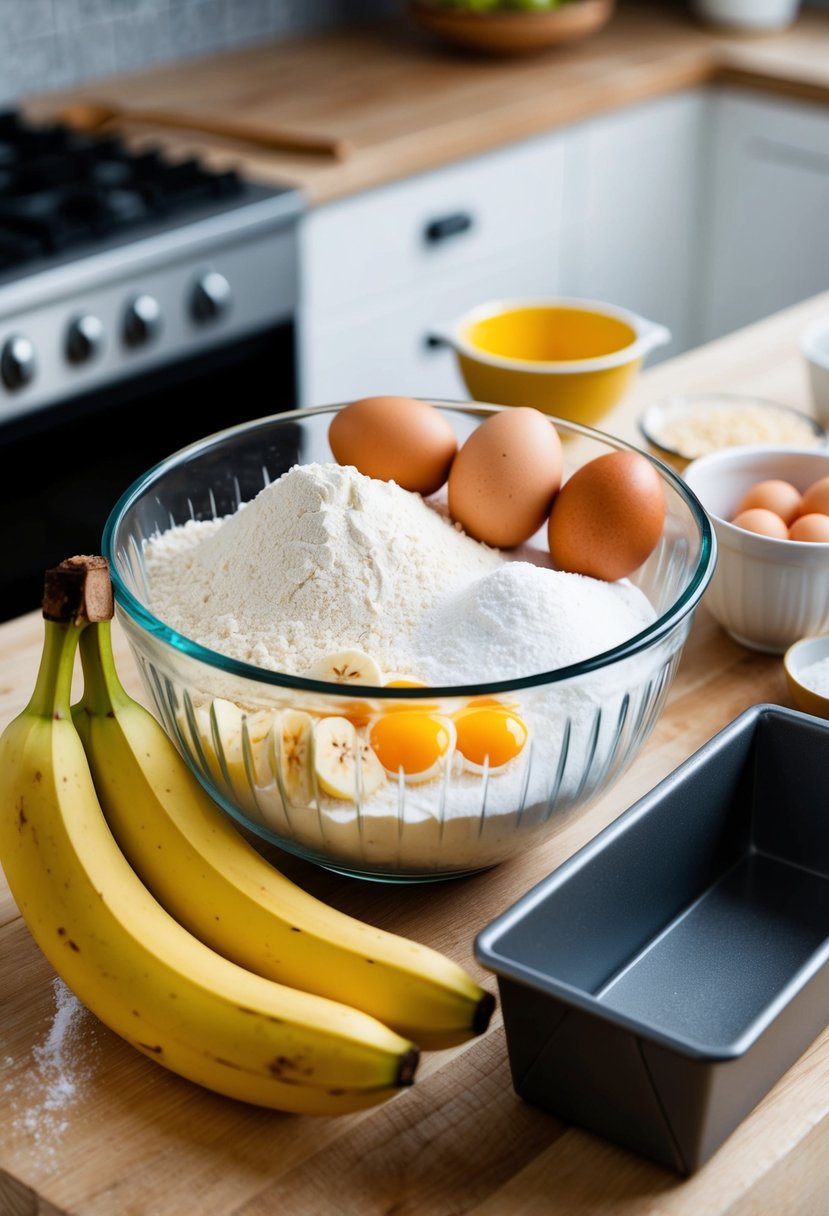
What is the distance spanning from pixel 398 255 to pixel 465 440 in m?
1.36

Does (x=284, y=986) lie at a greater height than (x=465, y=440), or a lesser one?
lesser

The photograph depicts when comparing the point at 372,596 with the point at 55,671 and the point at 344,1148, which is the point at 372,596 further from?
the point at 344,1148

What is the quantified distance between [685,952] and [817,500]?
41 cm

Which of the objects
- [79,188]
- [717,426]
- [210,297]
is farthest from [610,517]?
[79,188]

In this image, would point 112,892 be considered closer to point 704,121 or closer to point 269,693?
point 269,693

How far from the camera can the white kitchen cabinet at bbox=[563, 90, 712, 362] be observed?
2566 millimetres

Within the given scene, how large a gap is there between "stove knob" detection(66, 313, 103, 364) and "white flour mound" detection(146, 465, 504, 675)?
955 millimetres

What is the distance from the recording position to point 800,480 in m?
1.11

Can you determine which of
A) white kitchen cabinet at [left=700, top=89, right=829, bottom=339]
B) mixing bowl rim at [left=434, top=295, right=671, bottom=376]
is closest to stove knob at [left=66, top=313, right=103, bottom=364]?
mixing bowl rim at [left=434, top=295, right=671, bottom=376]

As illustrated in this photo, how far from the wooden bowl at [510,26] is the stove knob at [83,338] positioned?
3.80 ft

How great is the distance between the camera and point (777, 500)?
1046 mm

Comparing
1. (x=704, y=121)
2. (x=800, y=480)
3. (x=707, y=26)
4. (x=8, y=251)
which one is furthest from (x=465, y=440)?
(x=707, y=26)

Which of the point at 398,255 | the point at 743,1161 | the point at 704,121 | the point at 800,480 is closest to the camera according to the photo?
the point at 743,1161

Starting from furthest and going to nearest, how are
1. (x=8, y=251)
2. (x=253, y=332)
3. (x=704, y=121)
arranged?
(x=704, y=121), (x=253, y=332), (x=8, y=251)
